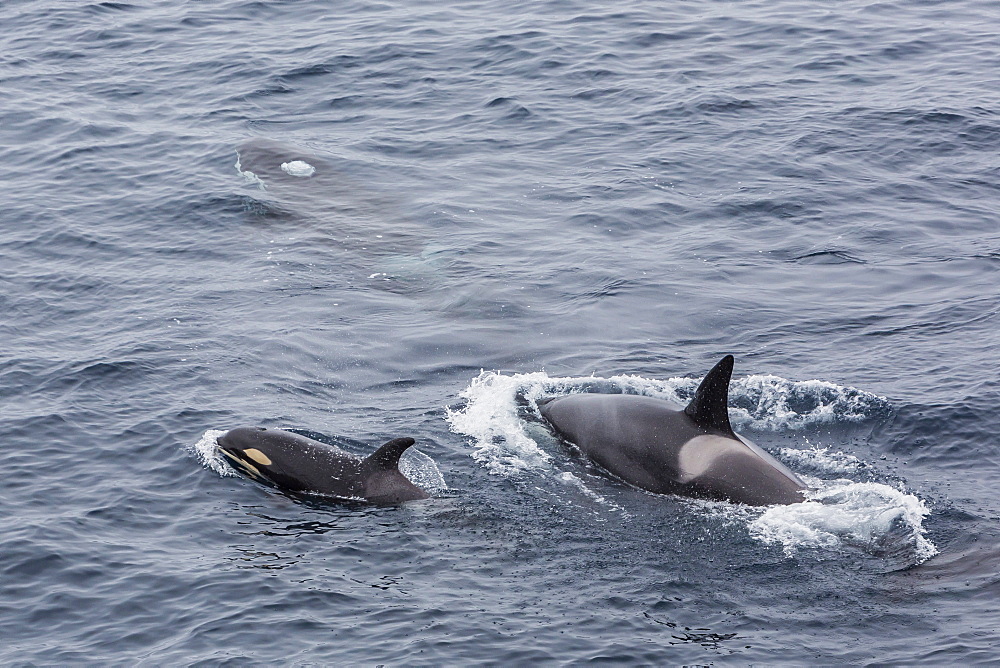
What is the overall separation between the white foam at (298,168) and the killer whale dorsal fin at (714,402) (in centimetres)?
1577

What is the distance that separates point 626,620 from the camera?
47.9 feet

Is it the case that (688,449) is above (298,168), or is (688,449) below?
below

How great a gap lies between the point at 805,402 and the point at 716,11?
82.1 feet

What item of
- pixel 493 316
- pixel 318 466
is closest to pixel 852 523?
pixel 318 466

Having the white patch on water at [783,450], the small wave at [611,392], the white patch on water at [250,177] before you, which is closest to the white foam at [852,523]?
the white patch on water at [783,450]

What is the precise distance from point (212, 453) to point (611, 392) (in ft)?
21.1

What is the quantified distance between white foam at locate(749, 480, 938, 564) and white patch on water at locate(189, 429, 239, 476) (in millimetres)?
7579

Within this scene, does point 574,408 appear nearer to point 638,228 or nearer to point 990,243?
point 638,228

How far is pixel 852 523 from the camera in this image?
16.3m

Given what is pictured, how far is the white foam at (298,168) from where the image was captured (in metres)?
30.6

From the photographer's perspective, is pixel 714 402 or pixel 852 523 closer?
pixel 852 523

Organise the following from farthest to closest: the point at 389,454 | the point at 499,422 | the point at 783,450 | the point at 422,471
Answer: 1. the point at 499,422
2. the point at 783,450
3. the point at 422,471
4. the point at 389,454

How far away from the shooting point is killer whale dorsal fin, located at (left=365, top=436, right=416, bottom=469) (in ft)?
56.6

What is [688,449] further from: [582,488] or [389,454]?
[389,454]
